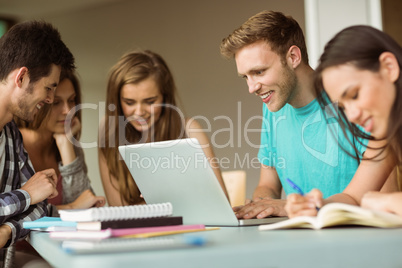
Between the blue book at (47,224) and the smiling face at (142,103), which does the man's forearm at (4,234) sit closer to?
the blue book at (47,224)

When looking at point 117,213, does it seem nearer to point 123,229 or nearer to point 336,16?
point 123,229

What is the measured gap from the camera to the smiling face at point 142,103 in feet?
7.60

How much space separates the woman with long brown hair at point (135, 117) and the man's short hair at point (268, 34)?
0.48m

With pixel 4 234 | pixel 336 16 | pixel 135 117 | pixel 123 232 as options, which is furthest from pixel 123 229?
pixel 336 16

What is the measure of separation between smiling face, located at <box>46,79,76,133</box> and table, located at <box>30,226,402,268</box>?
4.95ft

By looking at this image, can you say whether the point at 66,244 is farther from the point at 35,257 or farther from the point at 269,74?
the point at 269,74

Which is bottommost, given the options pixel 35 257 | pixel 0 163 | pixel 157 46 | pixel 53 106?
pixel 35 257

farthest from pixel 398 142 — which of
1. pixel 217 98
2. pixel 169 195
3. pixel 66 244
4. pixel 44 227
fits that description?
pixel 217 98

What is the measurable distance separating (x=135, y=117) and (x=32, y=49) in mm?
735

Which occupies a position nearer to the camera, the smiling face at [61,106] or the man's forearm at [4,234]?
the man's forearm at [4,234]

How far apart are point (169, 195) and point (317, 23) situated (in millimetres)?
2170

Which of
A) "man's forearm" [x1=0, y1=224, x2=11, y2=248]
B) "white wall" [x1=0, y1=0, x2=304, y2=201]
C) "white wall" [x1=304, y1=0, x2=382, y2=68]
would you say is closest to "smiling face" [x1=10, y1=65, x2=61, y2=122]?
"man's forearm" [x1=0, y1=224, x2=11, y2=248]

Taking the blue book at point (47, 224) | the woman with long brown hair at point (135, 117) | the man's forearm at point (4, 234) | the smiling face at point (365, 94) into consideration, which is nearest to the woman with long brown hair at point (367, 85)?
the smiling face at point (365, 94)

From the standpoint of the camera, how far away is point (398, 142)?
1116mm
